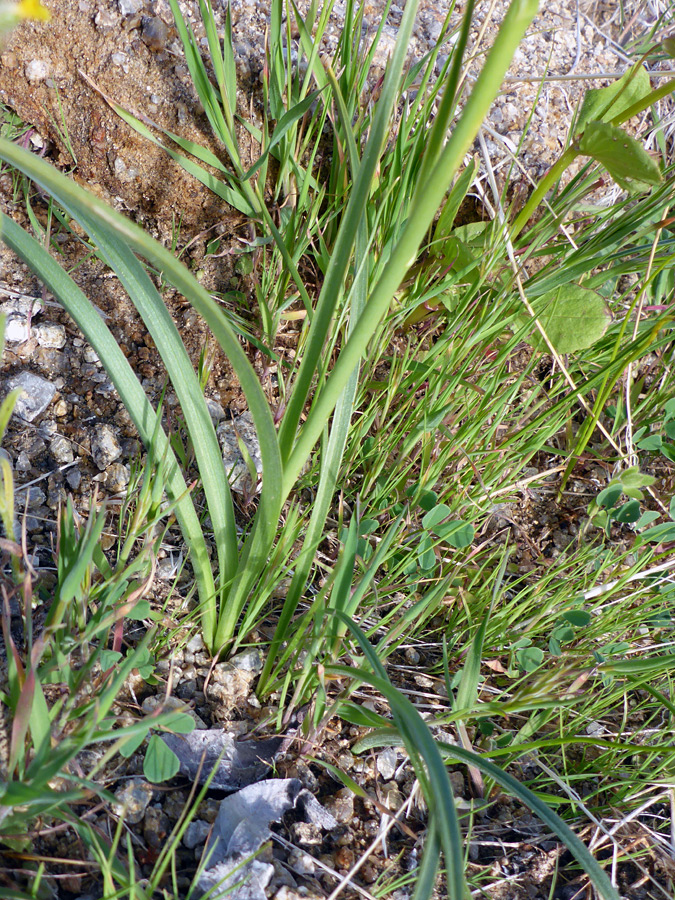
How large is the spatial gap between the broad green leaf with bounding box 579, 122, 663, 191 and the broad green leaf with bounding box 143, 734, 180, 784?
1040 mm

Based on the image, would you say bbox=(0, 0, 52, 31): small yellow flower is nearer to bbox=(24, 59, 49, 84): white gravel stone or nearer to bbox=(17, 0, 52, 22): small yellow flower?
bbox=(17, 0, 52, 22): small yellow flower

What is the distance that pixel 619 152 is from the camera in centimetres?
90

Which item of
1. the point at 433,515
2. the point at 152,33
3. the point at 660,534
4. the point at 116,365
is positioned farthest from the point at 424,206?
the point at 152,33

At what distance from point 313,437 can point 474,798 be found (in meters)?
0.65

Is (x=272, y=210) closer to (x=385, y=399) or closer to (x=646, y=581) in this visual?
(x=385, y=399)

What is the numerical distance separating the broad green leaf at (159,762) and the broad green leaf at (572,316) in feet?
3.13

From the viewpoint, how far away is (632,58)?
1624 mm

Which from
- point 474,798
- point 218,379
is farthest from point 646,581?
point 218,379

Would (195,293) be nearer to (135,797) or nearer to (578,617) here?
A: (135,797)

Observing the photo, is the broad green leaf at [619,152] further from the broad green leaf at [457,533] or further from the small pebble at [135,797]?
the small pebble at [135,797]

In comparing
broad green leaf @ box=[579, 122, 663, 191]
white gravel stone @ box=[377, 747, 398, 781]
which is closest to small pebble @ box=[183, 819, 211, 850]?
white gravel stone @ box=[377, 747, 398, 781]

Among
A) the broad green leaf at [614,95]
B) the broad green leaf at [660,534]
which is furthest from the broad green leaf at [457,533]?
the broad green leaf at [614,95]

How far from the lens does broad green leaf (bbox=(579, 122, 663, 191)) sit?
2.86 feet

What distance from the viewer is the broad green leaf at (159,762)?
2.48ft
